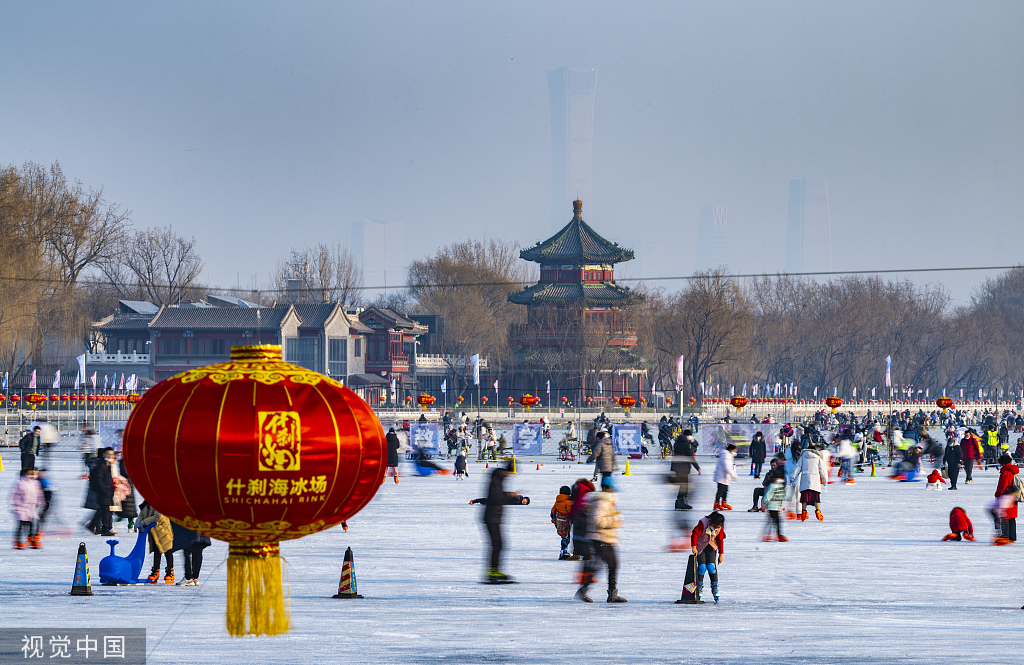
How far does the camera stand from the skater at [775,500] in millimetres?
16953

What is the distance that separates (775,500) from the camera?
16953 millimetres

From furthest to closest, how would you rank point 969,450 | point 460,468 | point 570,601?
point 460,468 < point 969,450 < point 570,601

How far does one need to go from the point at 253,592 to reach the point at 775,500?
11661 mm

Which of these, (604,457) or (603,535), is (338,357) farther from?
(603,535)

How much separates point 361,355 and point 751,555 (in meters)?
70.4

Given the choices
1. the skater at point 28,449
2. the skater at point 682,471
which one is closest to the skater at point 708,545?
the skater at point 682,471

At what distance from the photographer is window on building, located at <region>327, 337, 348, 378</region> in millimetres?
80750

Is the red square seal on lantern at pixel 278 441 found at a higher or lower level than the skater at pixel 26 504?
higher

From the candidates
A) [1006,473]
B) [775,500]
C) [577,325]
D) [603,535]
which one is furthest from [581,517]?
[577,325]

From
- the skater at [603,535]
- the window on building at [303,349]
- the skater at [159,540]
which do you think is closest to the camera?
the skater at [603,535]

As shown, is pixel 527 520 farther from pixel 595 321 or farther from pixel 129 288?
pixel 129 288

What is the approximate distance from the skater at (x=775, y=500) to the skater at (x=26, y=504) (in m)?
9.79

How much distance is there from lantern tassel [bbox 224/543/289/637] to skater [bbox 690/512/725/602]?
6012 mm

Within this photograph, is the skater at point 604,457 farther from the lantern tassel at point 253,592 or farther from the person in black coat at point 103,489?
the lantern tassel at point 253,592
